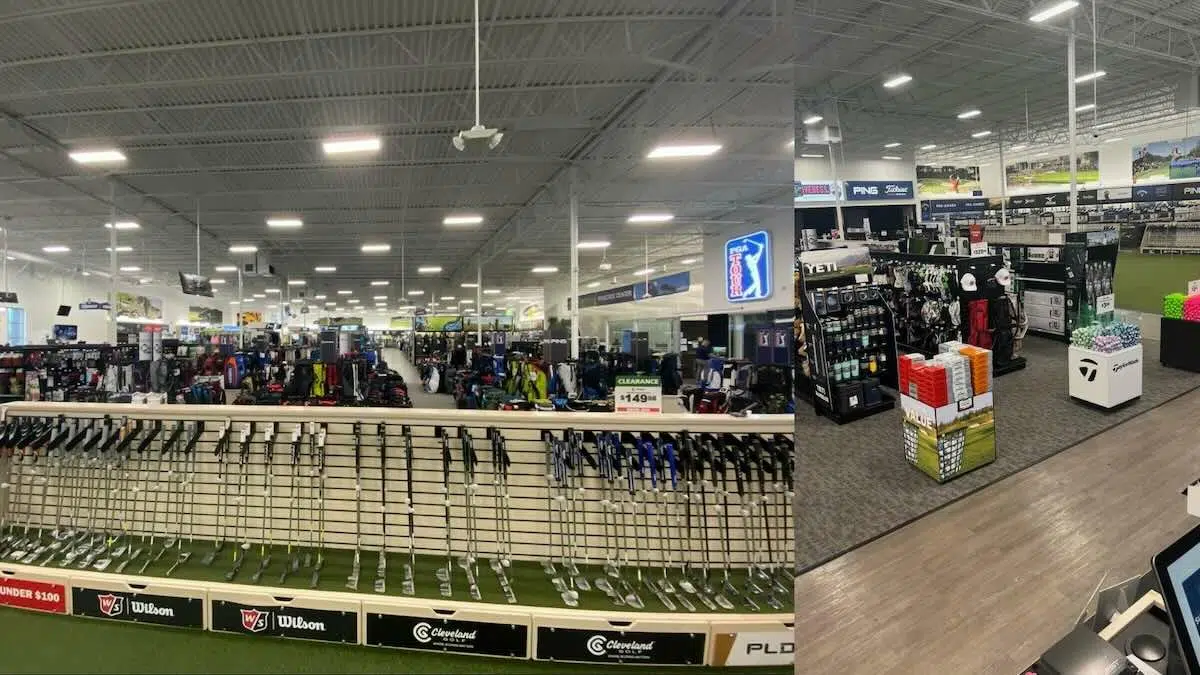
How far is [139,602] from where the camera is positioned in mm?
2189

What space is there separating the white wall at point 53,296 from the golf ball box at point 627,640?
17410 millimetres

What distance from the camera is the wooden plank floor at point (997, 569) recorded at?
7.54 feet

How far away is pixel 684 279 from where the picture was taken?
1092cm

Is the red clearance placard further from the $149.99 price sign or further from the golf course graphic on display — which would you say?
the golf course graphic on display

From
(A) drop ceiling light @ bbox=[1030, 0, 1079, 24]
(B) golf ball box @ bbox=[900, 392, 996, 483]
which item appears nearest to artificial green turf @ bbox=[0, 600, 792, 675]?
(B) golf ball box @ bbox=[900, 392, 996, 483]

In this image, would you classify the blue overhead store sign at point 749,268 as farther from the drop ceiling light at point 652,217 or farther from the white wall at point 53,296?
the white wall at point 53,296

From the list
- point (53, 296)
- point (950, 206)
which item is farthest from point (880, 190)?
point (53, 296)

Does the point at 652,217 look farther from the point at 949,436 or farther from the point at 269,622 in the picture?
the point at 269,622

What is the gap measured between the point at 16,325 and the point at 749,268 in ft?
60.4

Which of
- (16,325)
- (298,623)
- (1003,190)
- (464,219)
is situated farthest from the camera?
(1003,190)

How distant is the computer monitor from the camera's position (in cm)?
111

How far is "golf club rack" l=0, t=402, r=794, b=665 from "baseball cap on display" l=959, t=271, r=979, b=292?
4.74m

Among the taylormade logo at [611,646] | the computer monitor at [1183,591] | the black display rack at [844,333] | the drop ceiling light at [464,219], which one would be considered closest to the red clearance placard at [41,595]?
the taylormade logo at [611,646]

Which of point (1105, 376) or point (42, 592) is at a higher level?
point (1105, 376)
